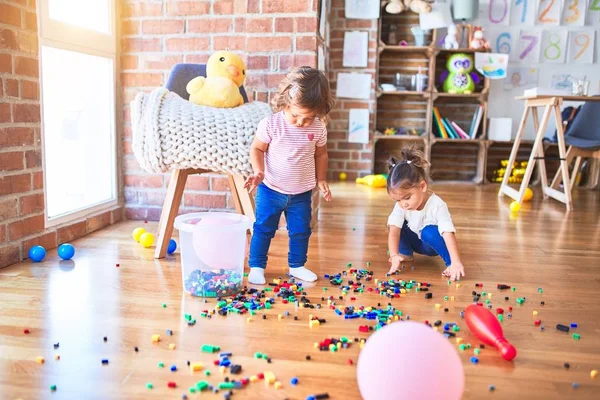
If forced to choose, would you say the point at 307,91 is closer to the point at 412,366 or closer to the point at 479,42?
the point at 412,366

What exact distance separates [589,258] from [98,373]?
1.98 metres

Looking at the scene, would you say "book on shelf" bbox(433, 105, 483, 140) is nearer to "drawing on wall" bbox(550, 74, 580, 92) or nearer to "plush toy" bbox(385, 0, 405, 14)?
"drawing on wall" bbox(550, 74, 580, 92)

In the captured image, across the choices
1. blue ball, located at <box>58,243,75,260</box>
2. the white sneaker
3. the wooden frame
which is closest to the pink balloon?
the white sneaker

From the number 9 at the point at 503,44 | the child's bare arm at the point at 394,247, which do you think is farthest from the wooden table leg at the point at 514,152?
the child's bare arm at the point at 394,247

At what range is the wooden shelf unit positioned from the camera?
16.3ft

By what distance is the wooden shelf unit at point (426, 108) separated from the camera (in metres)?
4.98

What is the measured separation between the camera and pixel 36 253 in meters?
2.03

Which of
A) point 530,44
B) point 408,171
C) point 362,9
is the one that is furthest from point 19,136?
point 530,44

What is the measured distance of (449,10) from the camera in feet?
16.1

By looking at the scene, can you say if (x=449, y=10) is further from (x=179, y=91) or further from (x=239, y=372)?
(x=239, y=372)

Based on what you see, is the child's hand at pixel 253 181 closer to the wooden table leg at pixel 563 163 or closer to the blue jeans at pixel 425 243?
the blue jeans at pixel 425 243

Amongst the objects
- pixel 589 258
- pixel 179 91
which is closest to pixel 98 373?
pixel 179 91

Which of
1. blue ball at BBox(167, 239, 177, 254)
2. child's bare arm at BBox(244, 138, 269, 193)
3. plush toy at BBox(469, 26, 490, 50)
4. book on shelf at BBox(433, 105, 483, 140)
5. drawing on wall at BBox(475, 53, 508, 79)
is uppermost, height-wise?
plush toy at BBox(469, 26, 490, 50)

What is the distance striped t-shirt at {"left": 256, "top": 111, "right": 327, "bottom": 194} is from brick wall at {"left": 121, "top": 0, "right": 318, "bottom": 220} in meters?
0.74
